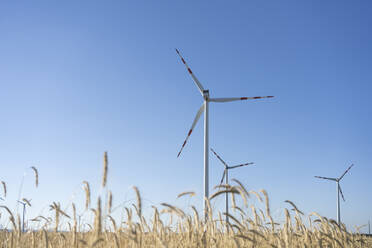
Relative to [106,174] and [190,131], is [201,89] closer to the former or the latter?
[190,131]

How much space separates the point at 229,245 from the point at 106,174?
295 cm

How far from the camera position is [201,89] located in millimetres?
25016

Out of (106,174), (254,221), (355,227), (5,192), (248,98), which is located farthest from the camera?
(248,98)

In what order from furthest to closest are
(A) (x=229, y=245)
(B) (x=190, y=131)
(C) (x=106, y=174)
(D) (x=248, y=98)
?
1. (D) (x=248, y=98)
2. (B) (x=190, y=131)
3. (A) (x=229, y=245)
4. (C) (x=106, y=174)

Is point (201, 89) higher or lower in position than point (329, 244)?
higher

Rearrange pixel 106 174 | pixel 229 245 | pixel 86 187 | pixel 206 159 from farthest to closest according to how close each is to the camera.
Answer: pixel 206 159, pixel 229 245, pixel 86 187, pixel 106 174

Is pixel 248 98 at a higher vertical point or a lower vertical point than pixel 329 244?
higher

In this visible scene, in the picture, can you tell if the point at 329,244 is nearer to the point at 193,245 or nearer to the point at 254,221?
the point at 254,221

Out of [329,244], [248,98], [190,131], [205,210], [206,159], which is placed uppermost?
[248,98]

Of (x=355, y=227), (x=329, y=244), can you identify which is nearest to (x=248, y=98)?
(x=355, y=227)

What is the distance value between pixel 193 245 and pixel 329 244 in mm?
3444

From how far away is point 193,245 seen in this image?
216 inches

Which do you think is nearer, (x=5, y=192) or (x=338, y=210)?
(x=5, y=192)

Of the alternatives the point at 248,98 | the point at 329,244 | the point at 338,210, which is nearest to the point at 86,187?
the point at 329,244
